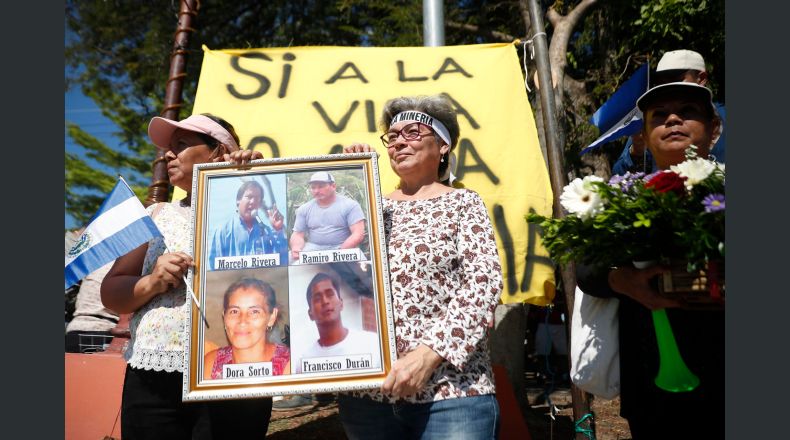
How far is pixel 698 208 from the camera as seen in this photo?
184 cm

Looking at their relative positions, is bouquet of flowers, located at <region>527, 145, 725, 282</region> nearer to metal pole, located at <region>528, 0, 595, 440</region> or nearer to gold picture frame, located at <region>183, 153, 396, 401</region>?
gold picture frame, located at <region>183, 153, 396, 401</region>

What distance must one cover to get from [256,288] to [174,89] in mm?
3004

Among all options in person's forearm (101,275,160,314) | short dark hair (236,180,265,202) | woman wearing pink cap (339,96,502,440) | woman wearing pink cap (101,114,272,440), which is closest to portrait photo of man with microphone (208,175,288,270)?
short dark hair (236,180,265,202)

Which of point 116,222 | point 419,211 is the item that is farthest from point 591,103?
point 116,222

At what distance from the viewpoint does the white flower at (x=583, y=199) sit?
6.38 feet

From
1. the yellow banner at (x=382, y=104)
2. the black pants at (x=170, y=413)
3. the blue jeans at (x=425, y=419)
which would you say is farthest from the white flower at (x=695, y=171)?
the yellow banner at (x=382, y=104)

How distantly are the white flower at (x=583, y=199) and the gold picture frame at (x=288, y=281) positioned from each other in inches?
25.4

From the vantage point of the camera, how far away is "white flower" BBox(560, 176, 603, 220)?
6.38 ft

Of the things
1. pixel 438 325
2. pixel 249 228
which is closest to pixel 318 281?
pixel 249 228

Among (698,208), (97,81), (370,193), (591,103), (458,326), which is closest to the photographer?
(698,208)

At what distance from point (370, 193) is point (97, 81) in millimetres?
11276

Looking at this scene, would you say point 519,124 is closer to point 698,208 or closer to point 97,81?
point 698,208

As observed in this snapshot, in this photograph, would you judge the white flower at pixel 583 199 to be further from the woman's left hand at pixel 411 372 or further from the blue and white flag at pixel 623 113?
the blue and white flag at pixel 623 113

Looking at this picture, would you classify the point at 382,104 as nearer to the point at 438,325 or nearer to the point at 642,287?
the point at 438,325
